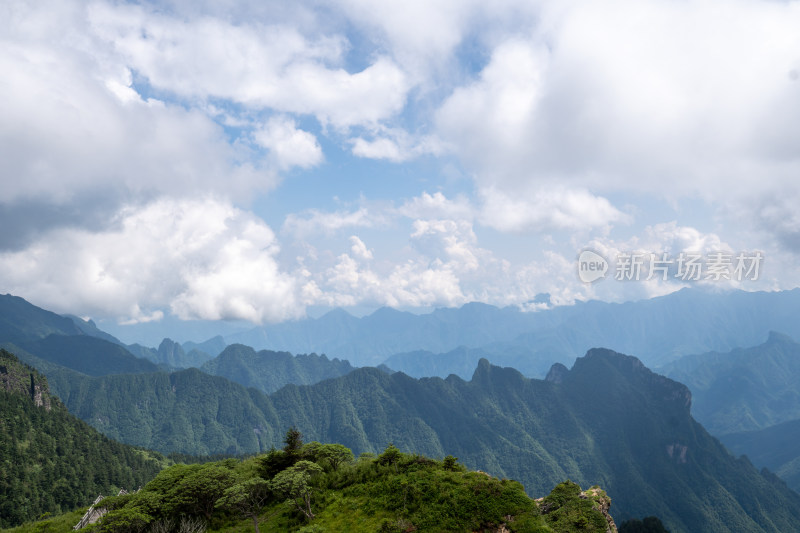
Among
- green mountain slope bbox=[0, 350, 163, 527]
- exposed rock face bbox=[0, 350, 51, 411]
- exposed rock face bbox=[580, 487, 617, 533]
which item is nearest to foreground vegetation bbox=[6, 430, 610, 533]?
exposed rock face bbox=[580, 487, 617, 533]

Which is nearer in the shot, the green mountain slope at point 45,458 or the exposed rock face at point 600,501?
the exposed rock face at point 600,501

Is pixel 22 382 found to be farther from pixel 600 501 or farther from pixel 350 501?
pixel 600 501

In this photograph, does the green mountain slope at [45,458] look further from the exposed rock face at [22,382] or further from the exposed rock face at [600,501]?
the exposed rock face at [600,501]

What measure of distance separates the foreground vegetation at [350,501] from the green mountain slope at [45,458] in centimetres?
12822

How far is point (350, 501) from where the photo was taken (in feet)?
125

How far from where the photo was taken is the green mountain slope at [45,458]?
130650 mm

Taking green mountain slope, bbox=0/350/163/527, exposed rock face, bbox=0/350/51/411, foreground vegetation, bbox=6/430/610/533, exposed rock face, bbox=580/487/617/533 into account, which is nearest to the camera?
foreground vegetation, bbox=6/430/610/533

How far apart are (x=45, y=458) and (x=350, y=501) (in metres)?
176

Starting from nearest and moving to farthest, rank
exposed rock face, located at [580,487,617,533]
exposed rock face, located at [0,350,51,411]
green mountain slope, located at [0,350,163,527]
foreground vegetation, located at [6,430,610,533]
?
foreground vegetation, located at [6,430,610,533], exposed rock face, located at [580,487,617,533], green mountain slope, located at [0,350,163,527], exposed rock face, located at [0,350,51,411]

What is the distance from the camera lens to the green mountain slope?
13065 centimetres

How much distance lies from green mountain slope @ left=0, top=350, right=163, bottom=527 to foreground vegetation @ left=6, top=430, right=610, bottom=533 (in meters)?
128

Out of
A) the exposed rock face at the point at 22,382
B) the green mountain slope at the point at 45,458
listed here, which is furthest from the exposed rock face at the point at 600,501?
the exposed rock face at the point at 22,382

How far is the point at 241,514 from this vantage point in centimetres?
4162

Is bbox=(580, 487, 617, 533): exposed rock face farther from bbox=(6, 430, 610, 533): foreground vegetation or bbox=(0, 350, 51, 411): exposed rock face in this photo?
bbox=(0, 350, 51, 411): exposed rock face
